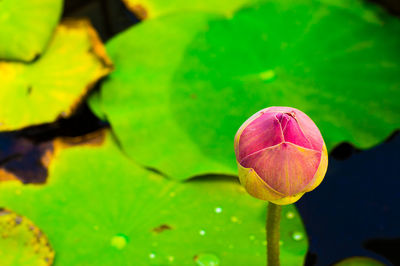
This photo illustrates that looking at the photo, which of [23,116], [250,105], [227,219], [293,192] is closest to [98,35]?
[23,116]

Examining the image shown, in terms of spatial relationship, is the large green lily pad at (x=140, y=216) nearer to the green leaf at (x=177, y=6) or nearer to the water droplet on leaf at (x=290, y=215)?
the water droplet on leaf at (x=290, y=215)

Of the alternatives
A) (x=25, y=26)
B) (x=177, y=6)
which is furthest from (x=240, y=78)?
(x=25, y=26)

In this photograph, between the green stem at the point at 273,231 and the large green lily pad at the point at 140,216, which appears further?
the large green lily pad at the point at 140,216

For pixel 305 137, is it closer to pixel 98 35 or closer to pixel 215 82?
pixel 215 82

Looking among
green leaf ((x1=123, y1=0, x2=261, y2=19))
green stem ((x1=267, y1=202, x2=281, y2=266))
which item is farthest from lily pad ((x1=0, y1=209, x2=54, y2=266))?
green leaf ((x1=123, y1=0, x2=261, y2=19))

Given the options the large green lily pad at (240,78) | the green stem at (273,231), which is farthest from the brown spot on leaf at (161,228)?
the green stem at (273,231)

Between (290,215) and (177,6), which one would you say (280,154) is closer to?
(290,215)
